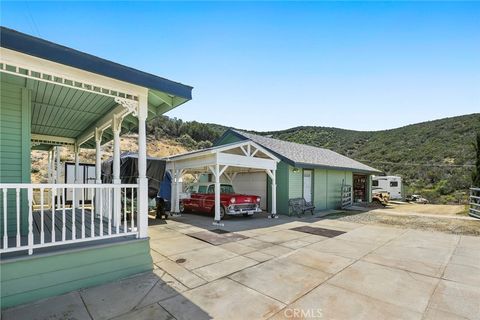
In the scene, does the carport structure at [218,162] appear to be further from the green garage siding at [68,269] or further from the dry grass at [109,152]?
the dry grass at [109,152]

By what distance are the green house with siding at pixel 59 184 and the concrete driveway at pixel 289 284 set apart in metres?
0.34

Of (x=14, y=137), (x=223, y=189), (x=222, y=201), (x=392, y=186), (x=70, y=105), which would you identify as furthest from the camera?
(x=392, y=186)

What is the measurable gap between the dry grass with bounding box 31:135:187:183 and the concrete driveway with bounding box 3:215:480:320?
2288cm

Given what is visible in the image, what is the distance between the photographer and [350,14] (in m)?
7.80

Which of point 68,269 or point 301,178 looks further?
point 301,178

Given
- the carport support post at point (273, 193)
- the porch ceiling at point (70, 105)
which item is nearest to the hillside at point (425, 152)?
the carport support post at point (273, 193)

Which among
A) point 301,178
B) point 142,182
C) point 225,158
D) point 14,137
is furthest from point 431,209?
point 14,137


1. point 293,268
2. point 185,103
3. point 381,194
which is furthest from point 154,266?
point 381,194

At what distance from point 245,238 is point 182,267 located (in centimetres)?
289

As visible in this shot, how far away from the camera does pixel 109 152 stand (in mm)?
33312

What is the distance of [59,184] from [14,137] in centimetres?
222

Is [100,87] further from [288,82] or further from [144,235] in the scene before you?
[288,82]

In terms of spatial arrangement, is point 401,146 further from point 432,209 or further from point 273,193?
point 273,193

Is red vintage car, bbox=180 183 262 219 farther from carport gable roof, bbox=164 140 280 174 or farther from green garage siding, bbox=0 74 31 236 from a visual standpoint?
green garage siding, bbox=0 74 31 236
